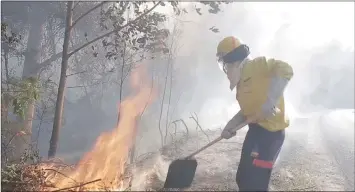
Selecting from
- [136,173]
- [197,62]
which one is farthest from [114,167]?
[197,62]

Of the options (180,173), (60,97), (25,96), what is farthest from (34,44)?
(180,173)

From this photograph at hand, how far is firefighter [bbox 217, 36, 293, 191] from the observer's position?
433 cm

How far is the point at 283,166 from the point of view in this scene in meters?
6.88

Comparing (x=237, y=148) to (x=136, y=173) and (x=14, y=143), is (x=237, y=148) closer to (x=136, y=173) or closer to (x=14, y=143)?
(x=136, y=173)

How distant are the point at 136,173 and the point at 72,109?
2283 cm

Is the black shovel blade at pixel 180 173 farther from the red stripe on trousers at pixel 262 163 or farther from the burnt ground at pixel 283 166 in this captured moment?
the red stripe on trousers at pixel 262 163

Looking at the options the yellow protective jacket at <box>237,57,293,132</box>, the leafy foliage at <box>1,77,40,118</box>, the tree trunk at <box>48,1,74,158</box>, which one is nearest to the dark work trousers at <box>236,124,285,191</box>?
the yellow protective jacket at <box>237,57,293,132</box>

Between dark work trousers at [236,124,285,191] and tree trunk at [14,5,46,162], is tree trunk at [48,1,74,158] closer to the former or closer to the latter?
tree trunk at [14,5,46,162]

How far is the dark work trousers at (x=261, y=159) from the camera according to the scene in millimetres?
4426

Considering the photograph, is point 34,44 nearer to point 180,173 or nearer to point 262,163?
point 180,173

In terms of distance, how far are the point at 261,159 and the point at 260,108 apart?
0.59 meters

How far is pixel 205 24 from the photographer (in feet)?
96.3

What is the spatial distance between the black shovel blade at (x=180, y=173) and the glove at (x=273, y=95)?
5.06 feet

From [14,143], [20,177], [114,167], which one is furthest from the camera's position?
[14,143]
